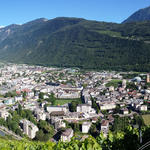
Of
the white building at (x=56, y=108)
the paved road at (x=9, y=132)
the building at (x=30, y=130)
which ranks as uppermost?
the white building at (x=56, y=108)

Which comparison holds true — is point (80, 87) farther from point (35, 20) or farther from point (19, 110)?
point (35, 20)

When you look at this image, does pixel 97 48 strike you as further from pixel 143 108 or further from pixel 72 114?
pixel 72 114

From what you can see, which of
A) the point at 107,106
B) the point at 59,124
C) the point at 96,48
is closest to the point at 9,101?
the point at 59,124

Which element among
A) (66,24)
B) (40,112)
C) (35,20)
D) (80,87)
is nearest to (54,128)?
(40,112)

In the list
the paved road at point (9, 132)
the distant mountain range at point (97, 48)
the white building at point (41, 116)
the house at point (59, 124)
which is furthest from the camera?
the distant mountain range at point (97, 48)

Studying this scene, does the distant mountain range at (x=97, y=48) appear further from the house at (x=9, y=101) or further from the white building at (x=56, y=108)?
the house at (x=9, y=101)

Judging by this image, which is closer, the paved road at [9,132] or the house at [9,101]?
the paved road at [9,132]

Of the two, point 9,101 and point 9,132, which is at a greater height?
point 9,101

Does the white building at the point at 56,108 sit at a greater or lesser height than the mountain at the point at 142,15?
lesser

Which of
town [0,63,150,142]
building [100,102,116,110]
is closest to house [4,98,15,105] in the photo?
town [0,63,150,142]

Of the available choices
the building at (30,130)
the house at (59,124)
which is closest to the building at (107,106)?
the house at (59,124)

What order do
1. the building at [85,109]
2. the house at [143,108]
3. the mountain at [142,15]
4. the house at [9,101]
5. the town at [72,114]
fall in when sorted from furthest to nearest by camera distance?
1. the mountain at [142,15]
2. the house at [9,101]
3. the building at [85,109]
4. the house at [143,108]
5. the town at [72,114]
